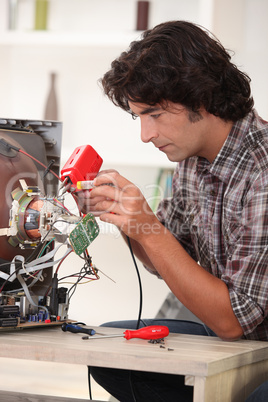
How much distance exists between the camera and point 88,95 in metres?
2.95

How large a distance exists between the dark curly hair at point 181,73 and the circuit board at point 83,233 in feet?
1.14

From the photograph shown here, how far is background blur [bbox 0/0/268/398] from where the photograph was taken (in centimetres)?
276

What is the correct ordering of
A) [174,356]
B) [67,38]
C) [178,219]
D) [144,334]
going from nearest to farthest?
[174,356] < [144,334] < [178,219] < [67,38]

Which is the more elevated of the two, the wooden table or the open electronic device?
the open electronic device

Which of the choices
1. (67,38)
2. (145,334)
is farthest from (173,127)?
(67,38)

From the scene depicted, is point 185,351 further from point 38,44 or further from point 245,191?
point 38,44

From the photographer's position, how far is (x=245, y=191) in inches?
52.7

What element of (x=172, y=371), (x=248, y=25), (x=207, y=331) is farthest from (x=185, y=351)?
(x=248, y=25)

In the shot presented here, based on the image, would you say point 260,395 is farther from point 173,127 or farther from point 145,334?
point 173,127

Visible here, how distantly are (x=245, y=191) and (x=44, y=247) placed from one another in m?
0.45

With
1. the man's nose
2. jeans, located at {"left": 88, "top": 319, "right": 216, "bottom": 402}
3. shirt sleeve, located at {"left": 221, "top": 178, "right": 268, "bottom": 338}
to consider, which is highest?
the man's nose

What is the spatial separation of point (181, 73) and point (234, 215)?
1.11 ft

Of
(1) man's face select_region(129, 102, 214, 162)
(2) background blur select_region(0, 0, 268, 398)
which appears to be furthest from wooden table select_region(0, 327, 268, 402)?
(2) background blur select_region(0, 0, 268, 398)

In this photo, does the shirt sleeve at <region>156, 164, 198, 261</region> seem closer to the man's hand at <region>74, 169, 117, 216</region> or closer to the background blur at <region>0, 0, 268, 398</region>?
the man's hand at <region>74, 169, 117, 216</region>
